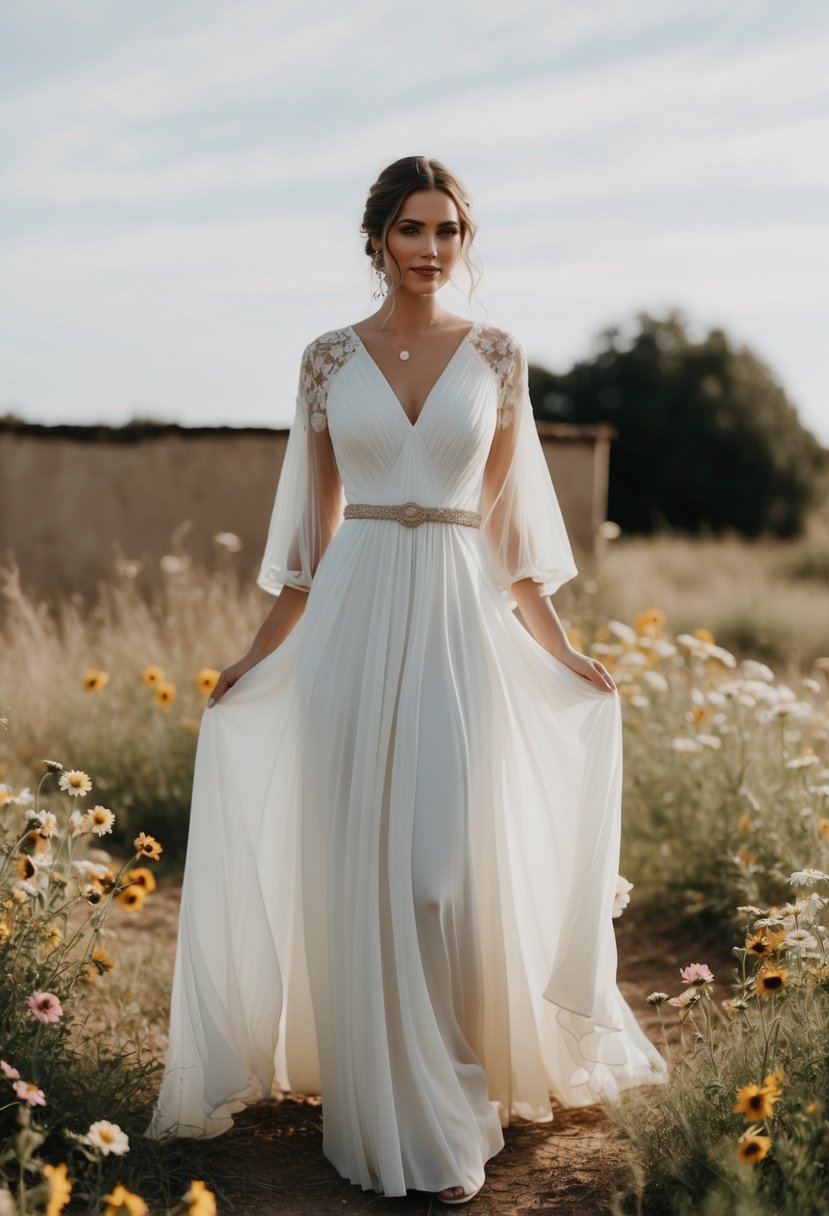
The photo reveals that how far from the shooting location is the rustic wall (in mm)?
10758

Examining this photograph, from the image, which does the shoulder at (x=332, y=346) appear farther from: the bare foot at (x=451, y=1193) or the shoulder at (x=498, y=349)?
the bare foot at (x=451, y=1193)

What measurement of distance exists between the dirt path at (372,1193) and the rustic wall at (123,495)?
7670 mm

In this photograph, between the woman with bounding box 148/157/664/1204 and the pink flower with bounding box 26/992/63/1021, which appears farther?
the woman with bounding box 148/157/664/1204

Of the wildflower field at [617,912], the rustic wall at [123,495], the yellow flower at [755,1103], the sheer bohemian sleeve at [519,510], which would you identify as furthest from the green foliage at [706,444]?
the yellow flower at [755,1103]

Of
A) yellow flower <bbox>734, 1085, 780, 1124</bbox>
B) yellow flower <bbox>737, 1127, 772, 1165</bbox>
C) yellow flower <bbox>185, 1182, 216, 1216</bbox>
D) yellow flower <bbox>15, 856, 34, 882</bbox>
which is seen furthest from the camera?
yellow flower <bbox>15, 856, 34, 882</bbox>

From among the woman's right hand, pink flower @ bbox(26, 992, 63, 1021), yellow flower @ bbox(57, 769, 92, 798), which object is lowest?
pink flower @ bbox(26, 992, 63, 1021)

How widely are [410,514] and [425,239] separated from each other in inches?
27.8

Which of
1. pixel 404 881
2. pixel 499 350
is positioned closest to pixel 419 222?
pixel 499 350

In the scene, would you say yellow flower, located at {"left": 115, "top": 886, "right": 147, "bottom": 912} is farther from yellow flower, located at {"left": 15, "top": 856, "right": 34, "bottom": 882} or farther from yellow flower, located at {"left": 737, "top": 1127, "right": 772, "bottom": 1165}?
yellow flower, located at {"left": 737, "top": 1127, "right": 772, "bottom": 1165}

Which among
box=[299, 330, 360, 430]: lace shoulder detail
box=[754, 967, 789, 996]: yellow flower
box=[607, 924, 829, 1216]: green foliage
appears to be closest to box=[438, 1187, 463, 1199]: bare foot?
box=[607, 924, 829, 1216]: green foliage

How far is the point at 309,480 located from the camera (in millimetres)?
3670

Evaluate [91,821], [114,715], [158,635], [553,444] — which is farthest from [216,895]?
[553,444]

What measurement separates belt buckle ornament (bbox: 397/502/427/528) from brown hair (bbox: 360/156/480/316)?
597 millimetres

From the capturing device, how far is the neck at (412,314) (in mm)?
3525
